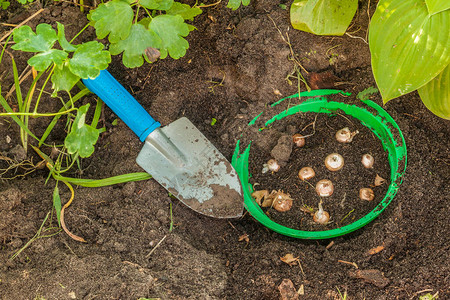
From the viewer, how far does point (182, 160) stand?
163 cm

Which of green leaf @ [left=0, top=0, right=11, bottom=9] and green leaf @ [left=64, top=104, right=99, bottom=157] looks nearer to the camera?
green leaf @ [left=64, top=104, right=99, bottom=157]

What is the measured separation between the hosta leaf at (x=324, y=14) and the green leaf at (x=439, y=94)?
0.35m

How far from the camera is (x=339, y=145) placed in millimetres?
1660

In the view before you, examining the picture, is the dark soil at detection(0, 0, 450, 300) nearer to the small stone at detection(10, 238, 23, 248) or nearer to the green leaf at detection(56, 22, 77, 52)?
the small stone at detection(10, 238, 23, 248)

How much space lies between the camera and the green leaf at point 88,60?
131 cm

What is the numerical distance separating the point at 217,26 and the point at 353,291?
1053 mm

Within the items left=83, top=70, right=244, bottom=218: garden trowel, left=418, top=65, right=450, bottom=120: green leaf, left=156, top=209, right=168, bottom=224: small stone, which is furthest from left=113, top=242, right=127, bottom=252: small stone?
left=418, top=65, right=450, bottom=120: green leaf

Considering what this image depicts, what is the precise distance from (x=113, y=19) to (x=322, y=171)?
35.9 inches

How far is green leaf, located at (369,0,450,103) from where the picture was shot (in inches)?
50.1

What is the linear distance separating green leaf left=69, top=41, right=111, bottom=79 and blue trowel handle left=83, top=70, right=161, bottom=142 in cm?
22

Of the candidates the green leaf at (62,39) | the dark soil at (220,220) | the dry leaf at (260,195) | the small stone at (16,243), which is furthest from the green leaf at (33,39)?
the dry leaf at (260,195)

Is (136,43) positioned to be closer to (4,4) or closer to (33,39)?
(33,39)

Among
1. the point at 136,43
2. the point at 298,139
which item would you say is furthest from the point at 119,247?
the point at 298,139

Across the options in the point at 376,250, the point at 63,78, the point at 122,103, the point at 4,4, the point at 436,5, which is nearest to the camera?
the point at 436,5
